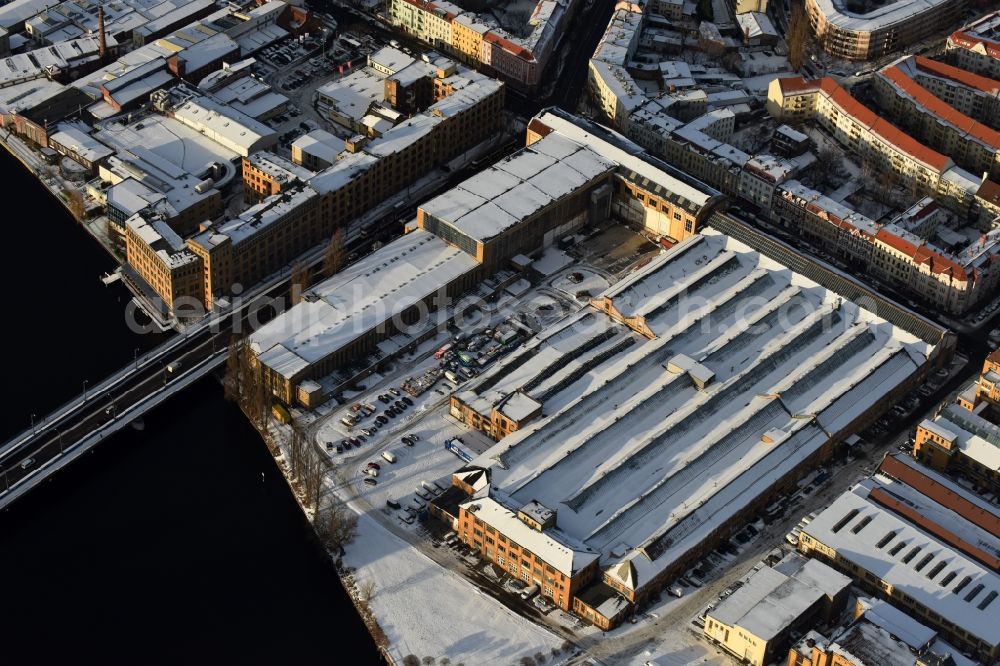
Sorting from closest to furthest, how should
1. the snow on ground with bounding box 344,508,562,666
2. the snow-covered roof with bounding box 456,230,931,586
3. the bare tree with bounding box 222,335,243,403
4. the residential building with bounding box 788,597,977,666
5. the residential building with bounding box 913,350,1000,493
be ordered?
the residential building with bounding box 788,597,977,666 < the snow on ground with bounding box 344,508,562,666 < the snow-covered roof with bounding box 456,230,931,586 < the residential building with bounding box 913,350,1000,493 < the bare tree with bounding box 222,335,243,403

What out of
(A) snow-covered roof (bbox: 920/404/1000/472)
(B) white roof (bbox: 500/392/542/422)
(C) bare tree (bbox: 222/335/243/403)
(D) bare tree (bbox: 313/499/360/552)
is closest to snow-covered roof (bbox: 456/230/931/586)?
(B) white roof (bbox: 500/392/542/422)

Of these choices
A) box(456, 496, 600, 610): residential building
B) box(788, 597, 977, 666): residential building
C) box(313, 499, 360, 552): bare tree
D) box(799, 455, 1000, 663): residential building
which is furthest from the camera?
box(313, 499, 360, 552): bare tree

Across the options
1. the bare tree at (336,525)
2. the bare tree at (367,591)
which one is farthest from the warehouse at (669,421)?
the bare tree at (336,525)

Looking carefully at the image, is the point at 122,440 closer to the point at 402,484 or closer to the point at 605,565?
the point at 402,484

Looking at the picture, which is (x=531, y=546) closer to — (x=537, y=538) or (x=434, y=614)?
(x=537, y=538)

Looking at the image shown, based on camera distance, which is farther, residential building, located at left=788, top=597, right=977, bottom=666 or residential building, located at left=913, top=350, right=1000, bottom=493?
residential building, located at left=913, top=350, right=1000, bottom=493

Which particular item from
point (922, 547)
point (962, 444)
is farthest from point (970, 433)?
point (922, 547)

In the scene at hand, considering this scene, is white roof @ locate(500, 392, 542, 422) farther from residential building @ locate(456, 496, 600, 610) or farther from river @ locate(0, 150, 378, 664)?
river @ locate(0, 150, 378, 664)

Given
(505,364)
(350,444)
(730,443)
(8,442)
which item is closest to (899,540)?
(730,443)
